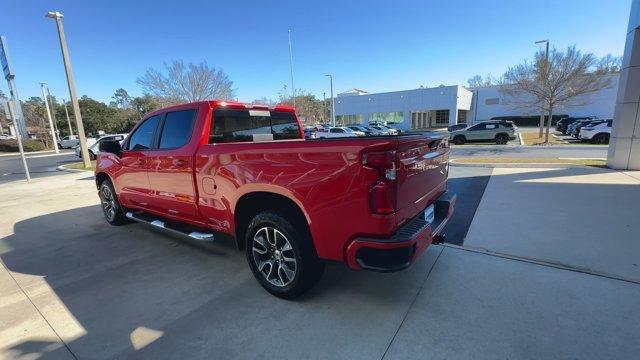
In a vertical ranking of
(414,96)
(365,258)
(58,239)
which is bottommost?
(58,239)

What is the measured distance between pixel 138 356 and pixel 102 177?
4.54 meters

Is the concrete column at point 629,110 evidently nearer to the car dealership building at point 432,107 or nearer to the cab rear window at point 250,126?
the cab rear window at point 250,126

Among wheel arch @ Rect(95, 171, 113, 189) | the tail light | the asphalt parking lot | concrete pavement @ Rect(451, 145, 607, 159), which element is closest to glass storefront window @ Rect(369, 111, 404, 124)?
concrete pavement @ Rect(451, 145, 607, 159)

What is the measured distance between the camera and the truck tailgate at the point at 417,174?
8.14 ft

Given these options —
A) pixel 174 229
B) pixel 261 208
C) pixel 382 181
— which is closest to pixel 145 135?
pixel 174 229

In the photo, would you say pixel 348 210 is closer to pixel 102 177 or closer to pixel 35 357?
pixel 35 357

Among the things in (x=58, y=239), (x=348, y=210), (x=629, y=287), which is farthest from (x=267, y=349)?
(x=58, y=239)

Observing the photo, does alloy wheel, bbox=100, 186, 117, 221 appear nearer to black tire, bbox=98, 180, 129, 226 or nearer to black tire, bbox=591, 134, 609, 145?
black tire, bbox=98, 180, 129, 226

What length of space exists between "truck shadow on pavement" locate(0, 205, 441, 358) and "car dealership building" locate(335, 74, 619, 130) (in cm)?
4564

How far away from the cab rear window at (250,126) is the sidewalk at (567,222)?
3016mm

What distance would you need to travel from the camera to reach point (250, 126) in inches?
160

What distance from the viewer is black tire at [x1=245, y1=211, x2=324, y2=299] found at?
2898mm

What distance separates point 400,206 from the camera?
250 cm

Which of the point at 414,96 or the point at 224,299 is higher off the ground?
the point at 414,96
